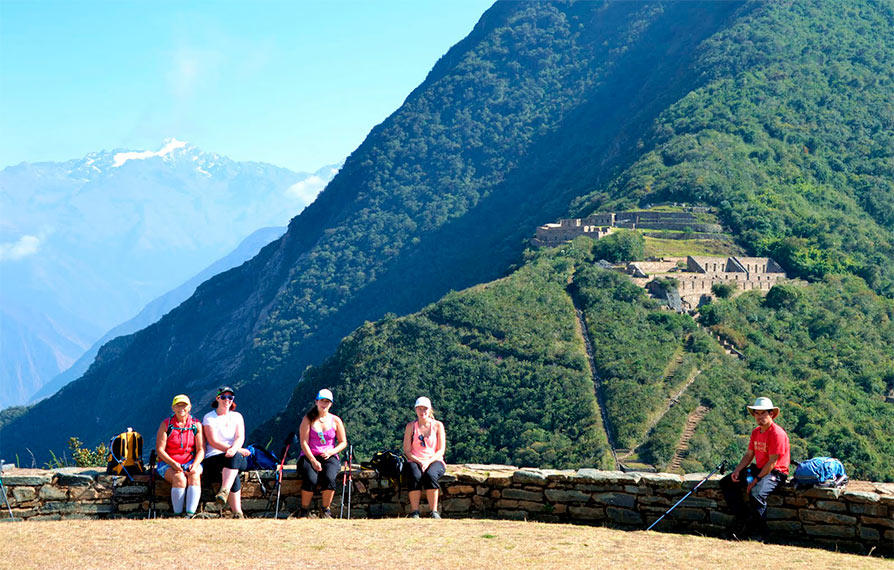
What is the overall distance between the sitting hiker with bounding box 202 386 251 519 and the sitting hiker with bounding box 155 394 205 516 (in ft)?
0.54

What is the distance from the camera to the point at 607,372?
56.3 m

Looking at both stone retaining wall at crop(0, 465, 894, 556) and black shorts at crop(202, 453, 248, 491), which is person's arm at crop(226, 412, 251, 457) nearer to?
black shorts at crop(202, 453, 248, 491)

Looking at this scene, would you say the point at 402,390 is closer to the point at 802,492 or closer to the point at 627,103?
the point at 802,492

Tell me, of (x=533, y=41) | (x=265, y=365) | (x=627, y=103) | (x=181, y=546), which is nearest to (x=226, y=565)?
(x=181, y=546)

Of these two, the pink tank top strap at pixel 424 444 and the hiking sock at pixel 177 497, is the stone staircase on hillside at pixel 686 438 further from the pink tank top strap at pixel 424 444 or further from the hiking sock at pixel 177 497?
Result: the hiking sock at pixel 177 497

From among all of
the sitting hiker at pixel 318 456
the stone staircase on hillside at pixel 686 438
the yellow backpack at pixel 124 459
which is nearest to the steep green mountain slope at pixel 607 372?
the stone staircase on hillside at pixel 686 438

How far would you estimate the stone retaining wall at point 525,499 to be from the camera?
42.5 ft

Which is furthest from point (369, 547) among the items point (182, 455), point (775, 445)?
point (775, 445)

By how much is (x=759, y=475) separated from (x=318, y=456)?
5848mm

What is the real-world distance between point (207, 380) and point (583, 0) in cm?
10313

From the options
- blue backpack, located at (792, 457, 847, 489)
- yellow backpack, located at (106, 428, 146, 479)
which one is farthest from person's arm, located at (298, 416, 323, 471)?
blue backpack, located at (792, 457, 847, 489)

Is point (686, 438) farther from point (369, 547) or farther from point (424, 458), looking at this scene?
point (369, 547)

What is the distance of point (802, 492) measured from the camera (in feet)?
42.3

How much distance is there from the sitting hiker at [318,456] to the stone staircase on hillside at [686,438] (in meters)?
32.2
